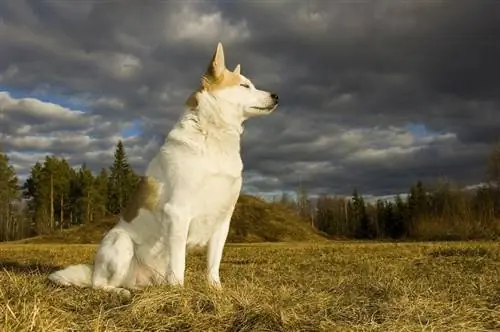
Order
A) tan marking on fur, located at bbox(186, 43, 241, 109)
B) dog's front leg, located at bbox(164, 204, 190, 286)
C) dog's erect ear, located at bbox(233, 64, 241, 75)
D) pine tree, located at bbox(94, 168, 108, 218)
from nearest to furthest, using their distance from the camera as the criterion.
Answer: dog's front leg, located at bbox(164, 204, 190, 286) → tan marking on fur, located at bbox(186, 43, 241, 109) → dog's erect ear, located at bbox(233, 64, 241, 75) → pine tree, located at bbox(94, 168, 108, 218)

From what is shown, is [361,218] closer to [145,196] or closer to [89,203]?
[89,203]

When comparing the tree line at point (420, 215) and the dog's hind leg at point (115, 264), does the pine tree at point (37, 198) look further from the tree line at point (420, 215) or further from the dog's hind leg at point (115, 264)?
the dog's hind leg at point (115, 264)

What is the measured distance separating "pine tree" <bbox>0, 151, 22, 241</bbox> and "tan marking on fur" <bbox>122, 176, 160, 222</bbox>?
69.9 m

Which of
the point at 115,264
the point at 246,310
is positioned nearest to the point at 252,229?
the point at 115,264

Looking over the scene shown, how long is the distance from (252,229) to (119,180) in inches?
1434

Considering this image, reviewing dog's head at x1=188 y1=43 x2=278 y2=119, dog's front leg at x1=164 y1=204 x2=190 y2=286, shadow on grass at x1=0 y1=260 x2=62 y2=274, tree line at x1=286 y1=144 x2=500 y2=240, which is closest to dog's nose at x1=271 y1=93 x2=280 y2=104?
dog's head at x1=188 y1=43 x2=278 y2=119

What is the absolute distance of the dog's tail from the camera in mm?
6428

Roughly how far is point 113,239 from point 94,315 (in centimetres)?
231

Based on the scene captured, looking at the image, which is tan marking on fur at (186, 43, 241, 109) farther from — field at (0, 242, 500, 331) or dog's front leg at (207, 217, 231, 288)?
field at (0, 242, 500, 331)

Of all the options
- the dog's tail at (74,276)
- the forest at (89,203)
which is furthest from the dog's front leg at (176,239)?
the forest at (89,203)

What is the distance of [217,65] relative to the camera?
6352 mm

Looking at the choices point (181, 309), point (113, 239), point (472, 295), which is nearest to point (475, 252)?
point (472, 295)

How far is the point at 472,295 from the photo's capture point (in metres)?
5.31

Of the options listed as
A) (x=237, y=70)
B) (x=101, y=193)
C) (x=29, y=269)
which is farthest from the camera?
(x=101, y=193)
